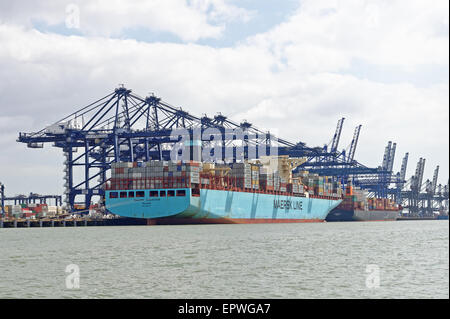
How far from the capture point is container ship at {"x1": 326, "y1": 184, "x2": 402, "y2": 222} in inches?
5310

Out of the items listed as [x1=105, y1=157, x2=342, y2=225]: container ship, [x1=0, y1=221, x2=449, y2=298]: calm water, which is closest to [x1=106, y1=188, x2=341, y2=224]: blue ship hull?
[x1=105, y1=157, x2=342, y2=225]: container ship

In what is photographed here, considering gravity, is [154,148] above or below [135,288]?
above

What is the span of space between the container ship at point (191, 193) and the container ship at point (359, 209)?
37171 millimetres

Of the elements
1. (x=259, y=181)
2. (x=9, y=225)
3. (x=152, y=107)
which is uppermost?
(x=152, y=107)

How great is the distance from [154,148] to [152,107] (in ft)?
56.8

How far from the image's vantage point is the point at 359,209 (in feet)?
457

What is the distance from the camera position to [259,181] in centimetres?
9819

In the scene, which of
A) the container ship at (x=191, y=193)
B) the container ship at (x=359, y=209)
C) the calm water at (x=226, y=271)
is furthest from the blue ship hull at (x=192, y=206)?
the container ship at (x=359, y=209)

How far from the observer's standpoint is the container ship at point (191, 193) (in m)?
81.2

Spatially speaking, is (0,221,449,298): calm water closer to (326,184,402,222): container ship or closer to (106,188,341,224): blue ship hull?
(106,188,341,224): blue ship hull

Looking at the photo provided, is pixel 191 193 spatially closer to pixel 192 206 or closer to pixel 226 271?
pixel 192 206
